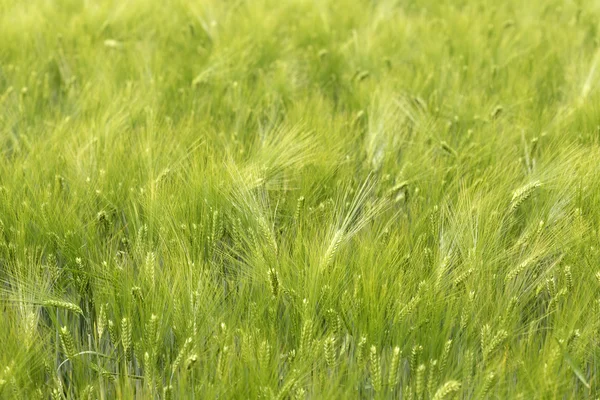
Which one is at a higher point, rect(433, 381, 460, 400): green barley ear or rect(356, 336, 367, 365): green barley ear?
rect(433, 381, 460, 400): green barley ear

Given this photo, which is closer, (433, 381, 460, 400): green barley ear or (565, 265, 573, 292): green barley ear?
(433, 381, 460, 400): green barley ear

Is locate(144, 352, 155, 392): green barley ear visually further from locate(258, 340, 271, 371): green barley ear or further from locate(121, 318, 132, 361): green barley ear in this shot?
locate(258, 340, 271, 371): green barley ear

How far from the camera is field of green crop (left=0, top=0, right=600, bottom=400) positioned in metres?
1.32

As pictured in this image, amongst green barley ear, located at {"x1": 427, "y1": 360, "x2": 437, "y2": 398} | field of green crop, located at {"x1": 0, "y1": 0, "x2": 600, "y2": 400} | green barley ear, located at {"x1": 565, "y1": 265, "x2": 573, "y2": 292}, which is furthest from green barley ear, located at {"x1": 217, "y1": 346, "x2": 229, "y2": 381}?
green barley ear, located at {"x1": 565, "y1": 265, "x2": 573, "y2": 292}

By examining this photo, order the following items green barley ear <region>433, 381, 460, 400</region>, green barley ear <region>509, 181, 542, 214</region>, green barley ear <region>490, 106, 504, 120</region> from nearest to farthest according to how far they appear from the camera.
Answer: green barley ear <region>433, 381, 460, 400</region>
green barley ear <region>509, 181, 542, 214</region>
green barley ear <region>490, 106, 504, 120</region>

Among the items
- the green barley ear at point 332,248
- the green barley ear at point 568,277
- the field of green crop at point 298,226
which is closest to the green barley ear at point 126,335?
the field of green crop at point 298,226

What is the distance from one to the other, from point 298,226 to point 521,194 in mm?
495

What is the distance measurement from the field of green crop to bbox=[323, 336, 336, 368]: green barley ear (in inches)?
0.6

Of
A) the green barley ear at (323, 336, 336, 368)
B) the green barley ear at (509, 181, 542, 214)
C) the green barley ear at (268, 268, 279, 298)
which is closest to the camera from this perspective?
the green barley ear at (323, 336, 336, 368)

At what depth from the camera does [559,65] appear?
2.73 m

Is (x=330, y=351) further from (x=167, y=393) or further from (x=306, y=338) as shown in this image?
(x=167, y=393)

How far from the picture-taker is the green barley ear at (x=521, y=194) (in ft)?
5.48

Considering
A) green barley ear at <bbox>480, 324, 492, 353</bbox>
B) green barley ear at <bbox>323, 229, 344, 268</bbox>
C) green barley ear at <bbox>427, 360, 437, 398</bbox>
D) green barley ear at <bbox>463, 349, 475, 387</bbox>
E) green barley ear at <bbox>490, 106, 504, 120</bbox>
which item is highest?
green barley ear at <bbox>323, 229, 344, 268</bbox>

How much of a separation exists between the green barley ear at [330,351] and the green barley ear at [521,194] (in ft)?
1.93
